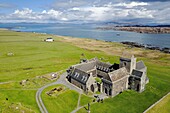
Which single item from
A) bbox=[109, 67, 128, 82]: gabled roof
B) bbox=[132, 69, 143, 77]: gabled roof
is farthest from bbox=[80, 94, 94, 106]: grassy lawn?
bbox=[132, 69, 143, 77]: gabled roof

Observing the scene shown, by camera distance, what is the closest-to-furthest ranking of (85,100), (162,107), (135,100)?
(162,107)
(85,100)
(135,100)

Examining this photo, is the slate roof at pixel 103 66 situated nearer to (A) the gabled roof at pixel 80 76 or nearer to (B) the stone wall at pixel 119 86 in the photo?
(B) the stone wall at pixel 119 86

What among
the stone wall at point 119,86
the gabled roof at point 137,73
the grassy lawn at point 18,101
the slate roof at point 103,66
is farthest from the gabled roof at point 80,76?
the gabled roof at point 137,73

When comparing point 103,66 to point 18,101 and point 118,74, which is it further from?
point 18,101

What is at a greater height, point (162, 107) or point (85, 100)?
point (85, 100)

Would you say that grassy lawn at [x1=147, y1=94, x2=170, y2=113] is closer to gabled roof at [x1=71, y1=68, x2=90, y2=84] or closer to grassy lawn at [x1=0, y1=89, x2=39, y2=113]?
gabled roof at [x1=71, y1=68, x2=90, y2=84]

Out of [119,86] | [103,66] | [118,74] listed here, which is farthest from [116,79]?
[103,66]

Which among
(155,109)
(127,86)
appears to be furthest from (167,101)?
(127,86)

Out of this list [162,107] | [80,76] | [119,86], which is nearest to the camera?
[162,107]
